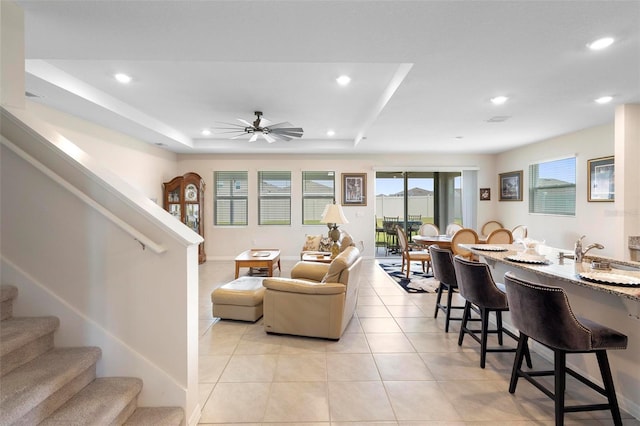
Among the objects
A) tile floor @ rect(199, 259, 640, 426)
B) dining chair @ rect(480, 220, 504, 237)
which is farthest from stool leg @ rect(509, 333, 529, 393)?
dining chair @ rect(480, 220, 504, 237)

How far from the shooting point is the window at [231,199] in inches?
294

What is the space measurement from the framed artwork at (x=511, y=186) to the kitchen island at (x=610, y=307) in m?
4.54

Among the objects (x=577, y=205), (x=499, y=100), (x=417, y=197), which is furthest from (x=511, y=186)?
(x=499, y=100)

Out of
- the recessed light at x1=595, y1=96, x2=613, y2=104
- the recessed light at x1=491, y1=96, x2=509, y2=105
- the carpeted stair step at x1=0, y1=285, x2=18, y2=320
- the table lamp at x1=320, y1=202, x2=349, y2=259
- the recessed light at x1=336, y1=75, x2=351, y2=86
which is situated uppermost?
the recessed light at x1=336, y1=75, x2=351, y2=86

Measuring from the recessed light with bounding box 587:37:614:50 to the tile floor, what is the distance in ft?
8.46

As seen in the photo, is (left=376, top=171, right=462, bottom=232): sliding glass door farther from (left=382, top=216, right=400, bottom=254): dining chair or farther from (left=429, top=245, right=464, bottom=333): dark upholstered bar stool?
(left=429, top=245, right=464, bottom=333): dark upholstered bar stool

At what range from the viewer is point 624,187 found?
3.72 metres

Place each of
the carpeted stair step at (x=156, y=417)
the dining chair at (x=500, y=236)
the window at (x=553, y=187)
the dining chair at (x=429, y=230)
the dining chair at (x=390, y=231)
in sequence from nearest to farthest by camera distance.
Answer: the carpeted stair step at (x=156, y=417)
the dining chair at (x=500, y=236)
the window at (x=553, y=187)
the dining chair at (x=429, y=230)
the dining chair at (x=390, y=231)

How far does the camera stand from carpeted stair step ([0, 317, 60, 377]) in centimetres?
154

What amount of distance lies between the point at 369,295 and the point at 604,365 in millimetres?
2953

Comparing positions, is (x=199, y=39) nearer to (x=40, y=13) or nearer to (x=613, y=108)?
(x=40, y=13)

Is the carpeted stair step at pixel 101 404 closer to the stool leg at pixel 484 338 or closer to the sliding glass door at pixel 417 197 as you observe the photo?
the stool leg at pixel 484 338

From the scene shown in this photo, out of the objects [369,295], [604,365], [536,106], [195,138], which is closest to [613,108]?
[536,106]

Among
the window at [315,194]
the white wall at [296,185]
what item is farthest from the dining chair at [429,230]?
the window at [315,194]
